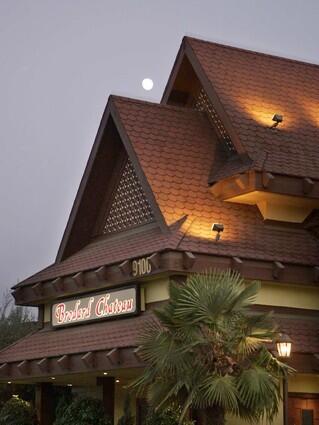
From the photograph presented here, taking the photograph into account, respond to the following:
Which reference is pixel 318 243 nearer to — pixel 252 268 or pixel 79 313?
pixel 252 268

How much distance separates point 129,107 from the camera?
2869 cm

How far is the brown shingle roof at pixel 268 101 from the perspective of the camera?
89.4 feet

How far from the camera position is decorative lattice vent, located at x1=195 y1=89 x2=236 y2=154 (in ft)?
94.2

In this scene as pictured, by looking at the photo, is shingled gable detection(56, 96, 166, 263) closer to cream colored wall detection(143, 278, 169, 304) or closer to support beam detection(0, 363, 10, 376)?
cream colored wall detection(143, 278, 169, 304)

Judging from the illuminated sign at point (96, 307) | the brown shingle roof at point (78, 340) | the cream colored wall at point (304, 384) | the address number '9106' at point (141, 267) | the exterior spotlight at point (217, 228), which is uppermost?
the exterior spotlight at point (217, 228)

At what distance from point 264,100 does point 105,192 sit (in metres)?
5.37

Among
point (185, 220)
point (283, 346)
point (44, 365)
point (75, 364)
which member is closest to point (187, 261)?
point (185, 220)

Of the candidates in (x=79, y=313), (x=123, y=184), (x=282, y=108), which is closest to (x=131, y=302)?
(x=79, y=313)

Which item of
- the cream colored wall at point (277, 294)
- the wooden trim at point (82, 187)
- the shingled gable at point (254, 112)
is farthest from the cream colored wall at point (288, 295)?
the wooden trim at point (82, 187)

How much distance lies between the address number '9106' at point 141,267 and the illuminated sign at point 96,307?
68 centimetres

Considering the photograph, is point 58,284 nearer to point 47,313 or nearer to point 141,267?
point 47,313

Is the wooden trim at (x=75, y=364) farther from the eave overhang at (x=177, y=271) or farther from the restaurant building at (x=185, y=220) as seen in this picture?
the eave overhang at (x=177, y=271)

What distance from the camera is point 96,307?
2750cm

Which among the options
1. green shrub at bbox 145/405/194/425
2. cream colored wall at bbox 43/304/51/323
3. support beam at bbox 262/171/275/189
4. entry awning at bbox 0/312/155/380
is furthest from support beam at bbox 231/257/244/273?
cream colored wall at bbox 43/304/51/323
